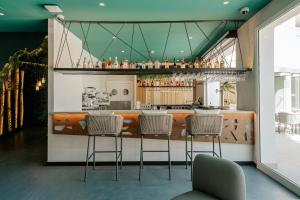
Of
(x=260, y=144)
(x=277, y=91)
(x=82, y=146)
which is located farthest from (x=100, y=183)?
(x=277, y=91)

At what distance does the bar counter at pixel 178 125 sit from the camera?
15.3 ft

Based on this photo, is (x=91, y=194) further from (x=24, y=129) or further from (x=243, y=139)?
(x=24, y=129)

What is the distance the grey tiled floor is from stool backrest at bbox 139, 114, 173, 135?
2.71 feet

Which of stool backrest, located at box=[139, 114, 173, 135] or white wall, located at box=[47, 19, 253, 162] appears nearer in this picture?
stool backrest, located at box=[139, 114, 173, 135]

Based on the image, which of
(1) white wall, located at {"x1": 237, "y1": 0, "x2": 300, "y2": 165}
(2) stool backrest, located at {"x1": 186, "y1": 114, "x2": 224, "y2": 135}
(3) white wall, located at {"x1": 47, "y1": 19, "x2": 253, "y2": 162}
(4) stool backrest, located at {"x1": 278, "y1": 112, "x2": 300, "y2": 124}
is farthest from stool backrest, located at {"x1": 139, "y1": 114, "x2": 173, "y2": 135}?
(4) stool backrest, located at {"x1": 278, "y1": 112, "x2": 300, "y2": 124}

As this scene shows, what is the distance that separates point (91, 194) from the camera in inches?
130

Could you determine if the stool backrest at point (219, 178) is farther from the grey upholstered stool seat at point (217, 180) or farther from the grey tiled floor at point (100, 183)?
the grey tiled floor at point (100, 183)

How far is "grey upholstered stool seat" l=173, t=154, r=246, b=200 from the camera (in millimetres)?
1890

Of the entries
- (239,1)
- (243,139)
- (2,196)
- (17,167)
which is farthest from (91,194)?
(239,1)

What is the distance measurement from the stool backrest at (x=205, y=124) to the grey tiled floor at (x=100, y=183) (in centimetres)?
88

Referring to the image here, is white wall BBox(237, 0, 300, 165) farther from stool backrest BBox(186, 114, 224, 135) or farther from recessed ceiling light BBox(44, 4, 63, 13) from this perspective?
recessed ceiling light BBox(44, 4, 63, 13)

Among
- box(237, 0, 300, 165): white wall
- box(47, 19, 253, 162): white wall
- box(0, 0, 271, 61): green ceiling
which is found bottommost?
box(47, 19, 253, 162): white wall

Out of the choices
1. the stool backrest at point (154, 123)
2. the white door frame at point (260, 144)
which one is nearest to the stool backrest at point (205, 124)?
the stool backrest at point (154, 123)

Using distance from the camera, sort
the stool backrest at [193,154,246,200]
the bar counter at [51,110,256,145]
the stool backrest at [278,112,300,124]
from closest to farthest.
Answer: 1. the stool backrest at [193,154,246,200]
2. the bar counter at [51,110,256,145]
3. the stool backrest at [278,112,300,124]
